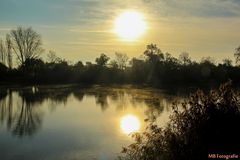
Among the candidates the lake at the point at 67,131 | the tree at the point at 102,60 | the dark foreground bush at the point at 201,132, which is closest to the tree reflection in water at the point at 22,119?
the lake at the point at 67,131

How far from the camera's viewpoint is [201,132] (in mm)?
6625

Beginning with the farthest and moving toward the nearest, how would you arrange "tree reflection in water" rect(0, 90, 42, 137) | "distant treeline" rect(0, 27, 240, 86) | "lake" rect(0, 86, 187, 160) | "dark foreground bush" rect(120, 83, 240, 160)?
"distant treeline" rect(0, 27, 240, 86)
"tree reflection in water" rect(0, 90, 42, 137)
"lake" rect(0, 86, 187, 160)
"dark foreground bush" rect(120, 83, 240, 160)

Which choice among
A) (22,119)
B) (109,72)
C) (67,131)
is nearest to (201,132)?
(67,131)

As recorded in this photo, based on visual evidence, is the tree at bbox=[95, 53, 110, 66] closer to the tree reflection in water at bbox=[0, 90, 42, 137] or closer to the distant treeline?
the distant treeline

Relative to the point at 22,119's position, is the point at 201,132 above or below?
above

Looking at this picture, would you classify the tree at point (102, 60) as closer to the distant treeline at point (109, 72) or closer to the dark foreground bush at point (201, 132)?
the distant treeline at point (109, 72)

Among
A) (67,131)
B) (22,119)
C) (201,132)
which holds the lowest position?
(67,131)

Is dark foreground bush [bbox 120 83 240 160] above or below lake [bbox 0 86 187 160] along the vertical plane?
above

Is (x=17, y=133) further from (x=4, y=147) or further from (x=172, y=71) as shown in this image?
(x=172, y=71)

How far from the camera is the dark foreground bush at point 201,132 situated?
644cm

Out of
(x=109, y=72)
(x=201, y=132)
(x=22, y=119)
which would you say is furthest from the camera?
(x=109, y=72)

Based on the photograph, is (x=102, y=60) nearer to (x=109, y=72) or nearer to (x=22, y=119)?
(x=109, y=72)

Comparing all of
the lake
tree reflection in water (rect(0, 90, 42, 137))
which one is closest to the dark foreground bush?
the lake

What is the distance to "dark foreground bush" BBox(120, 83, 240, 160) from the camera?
21.1ft
